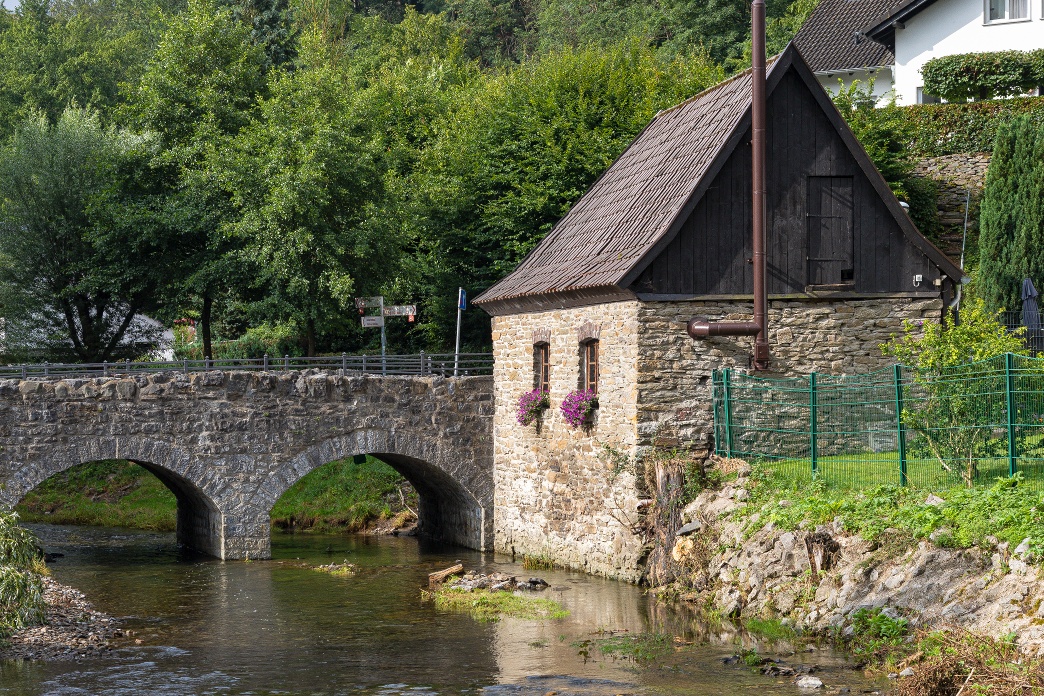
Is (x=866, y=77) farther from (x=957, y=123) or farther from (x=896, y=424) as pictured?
(x=896, y=424)

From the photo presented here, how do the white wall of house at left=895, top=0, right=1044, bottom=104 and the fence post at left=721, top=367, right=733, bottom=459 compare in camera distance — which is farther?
the white wall of house at left=895, top=0, right=1044, bottom=104

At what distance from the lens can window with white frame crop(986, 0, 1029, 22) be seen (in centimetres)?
3234

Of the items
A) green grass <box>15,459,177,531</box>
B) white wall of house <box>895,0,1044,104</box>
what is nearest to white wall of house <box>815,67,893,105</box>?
white wall of house <box>895,0,1044,104</box>

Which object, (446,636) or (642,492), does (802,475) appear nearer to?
(642,492)

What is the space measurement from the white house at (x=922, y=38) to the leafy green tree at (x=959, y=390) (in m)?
19.2

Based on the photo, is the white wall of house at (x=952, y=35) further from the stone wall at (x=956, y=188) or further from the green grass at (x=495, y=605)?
the green grass at (x=495, y=605)

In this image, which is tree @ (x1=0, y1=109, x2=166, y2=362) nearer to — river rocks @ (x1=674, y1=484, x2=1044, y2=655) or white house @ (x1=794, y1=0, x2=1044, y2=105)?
river rocks @ (x1=674, y1=484, x2=1044, y2=655)

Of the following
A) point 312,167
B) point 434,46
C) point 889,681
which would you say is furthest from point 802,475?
point 434,46

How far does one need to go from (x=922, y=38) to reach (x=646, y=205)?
58.8 feet

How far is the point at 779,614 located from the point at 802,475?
97.3 inches

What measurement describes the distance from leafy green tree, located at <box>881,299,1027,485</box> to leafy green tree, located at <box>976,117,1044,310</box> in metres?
8.24

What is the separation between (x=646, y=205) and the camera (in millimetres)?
19469

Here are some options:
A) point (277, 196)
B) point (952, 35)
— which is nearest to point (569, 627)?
point (277, 196)

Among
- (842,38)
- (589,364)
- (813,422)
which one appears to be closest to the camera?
(813,422)
